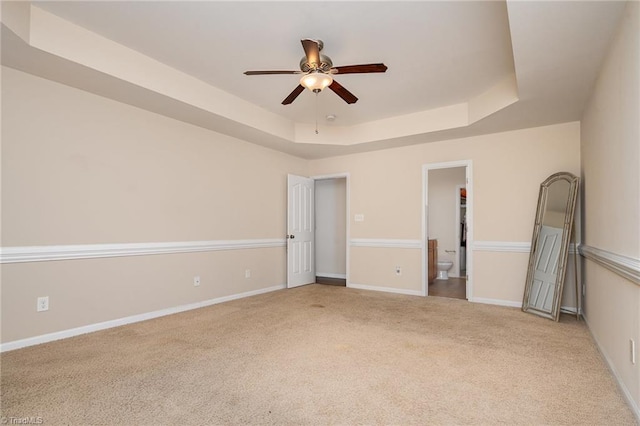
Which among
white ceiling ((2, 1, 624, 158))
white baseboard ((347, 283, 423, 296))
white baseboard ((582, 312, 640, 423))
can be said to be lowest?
white baseboard ((347, 283, 423, 296))

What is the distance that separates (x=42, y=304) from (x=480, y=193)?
5.34 m

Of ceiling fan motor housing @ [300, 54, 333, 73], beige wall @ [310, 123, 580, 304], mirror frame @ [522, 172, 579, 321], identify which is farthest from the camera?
beige wall @ [310, 123, 580, 304]

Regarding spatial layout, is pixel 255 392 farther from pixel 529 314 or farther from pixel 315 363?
pixel 529 314

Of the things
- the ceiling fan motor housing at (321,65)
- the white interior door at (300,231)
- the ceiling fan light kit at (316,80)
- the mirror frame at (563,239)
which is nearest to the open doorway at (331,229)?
the white interior door at (300,231)

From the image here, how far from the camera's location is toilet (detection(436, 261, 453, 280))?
7043 mm

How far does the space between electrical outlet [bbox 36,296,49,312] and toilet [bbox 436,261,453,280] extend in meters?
6.44

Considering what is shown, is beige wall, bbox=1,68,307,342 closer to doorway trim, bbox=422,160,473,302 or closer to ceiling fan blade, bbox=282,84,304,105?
ceiling fan blade, bbox=282,84,304,105

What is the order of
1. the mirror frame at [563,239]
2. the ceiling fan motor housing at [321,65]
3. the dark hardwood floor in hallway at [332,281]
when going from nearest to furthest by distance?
1. the ceiling fan motor housing at [321,65]
2. the mirror frame at [563,239]
3. the dark hardwood floor in hallway at [332,281]

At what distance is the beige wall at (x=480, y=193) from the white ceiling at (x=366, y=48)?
421mm

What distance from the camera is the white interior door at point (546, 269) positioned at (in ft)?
13.3

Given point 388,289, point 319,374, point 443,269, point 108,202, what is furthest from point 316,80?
point 443,269

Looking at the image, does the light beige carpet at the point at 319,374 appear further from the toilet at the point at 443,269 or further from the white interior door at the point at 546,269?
the toilet at the point at 443,269

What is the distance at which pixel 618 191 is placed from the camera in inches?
90.9

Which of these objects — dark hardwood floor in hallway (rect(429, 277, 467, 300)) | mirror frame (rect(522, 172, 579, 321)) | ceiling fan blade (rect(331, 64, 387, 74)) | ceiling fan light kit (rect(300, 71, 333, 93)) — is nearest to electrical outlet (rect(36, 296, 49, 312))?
ceiling fan light kit (rect(300, 71, 333, 93))
